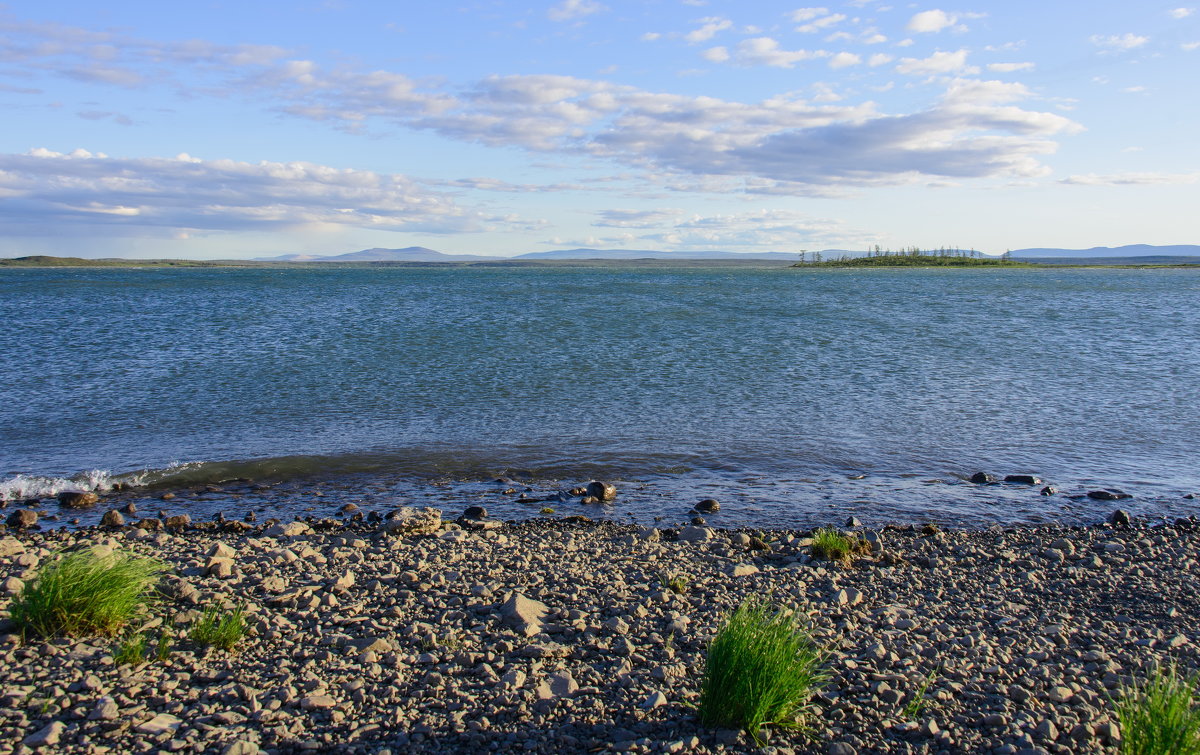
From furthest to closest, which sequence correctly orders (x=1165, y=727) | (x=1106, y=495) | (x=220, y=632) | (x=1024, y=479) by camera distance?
(x=1024, y=479) → (x=1106, y=495) → (x=220, y=632) → (x=1165, y=727)

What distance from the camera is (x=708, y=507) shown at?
42.9ft

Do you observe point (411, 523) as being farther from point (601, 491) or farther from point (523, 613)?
point (523, 613)

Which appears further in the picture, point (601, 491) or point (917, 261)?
point (917, 261)

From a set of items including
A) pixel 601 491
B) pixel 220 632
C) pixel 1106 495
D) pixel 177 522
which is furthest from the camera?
pixel 1106 495

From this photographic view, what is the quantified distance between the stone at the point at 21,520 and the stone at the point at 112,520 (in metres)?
1.10

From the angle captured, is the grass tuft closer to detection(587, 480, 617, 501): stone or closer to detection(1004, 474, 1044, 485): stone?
detection(587, 480, 617, 501): stone

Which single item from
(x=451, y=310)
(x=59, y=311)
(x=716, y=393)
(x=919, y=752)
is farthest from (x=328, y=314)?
(x=919, y=752)

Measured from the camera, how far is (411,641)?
7.30 m

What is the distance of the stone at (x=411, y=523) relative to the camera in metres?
11.2

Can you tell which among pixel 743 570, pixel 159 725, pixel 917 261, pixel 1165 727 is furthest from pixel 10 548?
pixel 917 261

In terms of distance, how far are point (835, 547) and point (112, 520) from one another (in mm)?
10607

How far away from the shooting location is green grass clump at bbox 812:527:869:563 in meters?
10.1

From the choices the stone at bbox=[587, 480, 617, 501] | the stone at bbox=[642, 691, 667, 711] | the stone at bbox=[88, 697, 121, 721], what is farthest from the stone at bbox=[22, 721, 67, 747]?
the stone at bbox=[587, 480, 617, 501]

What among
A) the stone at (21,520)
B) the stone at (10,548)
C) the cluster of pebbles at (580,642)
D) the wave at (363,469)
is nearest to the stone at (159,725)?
the cluster of pebbles at (580,642)
